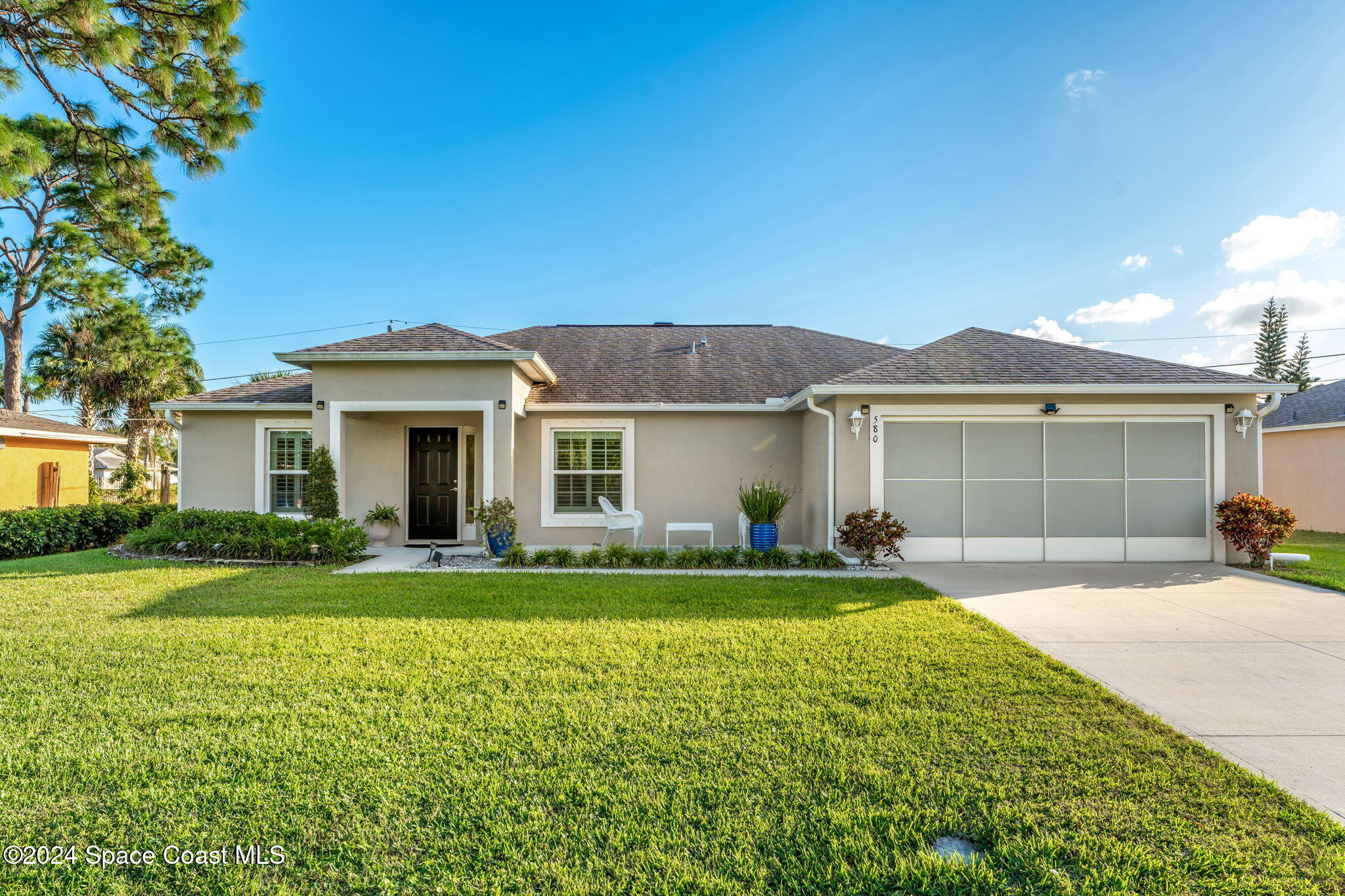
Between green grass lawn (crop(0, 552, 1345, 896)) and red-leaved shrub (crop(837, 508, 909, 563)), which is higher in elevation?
red-leaved shrub (crop(837, 508, 909, 563))

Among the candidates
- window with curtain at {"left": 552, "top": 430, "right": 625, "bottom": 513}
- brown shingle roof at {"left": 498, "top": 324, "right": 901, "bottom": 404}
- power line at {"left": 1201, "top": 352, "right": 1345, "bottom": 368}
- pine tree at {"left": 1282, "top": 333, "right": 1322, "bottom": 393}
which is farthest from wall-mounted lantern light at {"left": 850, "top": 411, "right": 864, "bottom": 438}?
pine tree at {"left": 1282, "top": 333, "right": 1322, "bottom": 393}

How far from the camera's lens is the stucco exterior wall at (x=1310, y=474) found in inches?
589

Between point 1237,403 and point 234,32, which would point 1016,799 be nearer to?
point 1237,403

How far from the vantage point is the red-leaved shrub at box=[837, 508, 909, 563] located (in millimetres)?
8812

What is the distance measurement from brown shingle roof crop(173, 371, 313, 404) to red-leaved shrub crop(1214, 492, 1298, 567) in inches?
607

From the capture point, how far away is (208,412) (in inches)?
458

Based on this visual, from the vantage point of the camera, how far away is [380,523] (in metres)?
11.3

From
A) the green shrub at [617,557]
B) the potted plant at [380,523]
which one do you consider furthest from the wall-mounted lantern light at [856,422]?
the potted plant at [380,523]

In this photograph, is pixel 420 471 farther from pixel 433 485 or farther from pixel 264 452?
pixel 264 452

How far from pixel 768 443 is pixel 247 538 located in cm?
883

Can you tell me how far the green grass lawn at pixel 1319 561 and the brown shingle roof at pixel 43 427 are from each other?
24.7 metres

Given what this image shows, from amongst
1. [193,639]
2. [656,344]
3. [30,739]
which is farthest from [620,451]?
[30,739]

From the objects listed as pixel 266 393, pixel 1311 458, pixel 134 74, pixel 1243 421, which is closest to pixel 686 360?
pixel 266 393

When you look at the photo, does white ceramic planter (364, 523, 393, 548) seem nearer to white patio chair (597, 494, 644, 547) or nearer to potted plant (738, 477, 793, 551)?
white patio chair (597, 494, 644, 547)
